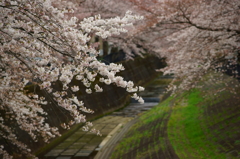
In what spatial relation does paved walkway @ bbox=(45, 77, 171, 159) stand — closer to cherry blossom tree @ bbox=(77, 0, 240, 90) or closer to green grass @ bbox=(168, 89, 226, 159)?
green grass @ bbox=(168, 89, 226, 159)

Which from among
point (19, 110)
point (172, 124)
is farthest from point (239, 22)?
point (19, 110)

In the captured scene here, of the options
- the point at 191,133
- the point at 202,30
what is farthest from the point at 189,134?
the point at 202,30

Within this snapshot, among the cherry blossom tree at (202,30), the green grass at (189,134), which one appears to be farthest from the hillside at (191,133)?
the cherry blossom tree at (202,30)

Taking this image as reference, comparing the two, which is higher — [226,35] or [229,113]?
[226,35]

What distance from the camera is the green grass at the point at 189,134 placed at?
8.13 metres

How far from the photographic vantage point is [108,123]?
51.5 feet

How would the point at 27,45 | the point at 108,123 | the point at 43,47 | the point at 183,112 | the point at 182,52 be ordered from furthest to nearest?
the point at 108,123
the point at 183,112
the point at 182,52
the point at 43,47
the point at 27,45

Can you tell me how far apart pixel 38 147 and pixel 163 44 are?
22966 millimetres

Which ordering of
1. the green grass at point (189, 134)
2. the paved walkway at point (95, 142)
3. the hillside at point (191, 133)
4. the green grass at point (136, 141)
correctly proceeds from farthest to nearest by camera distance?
the paved walkway at point (95, 142)
the green grass at point (136, 141)
the hillside at point (191, 133)
the green grass at point (189, 134)

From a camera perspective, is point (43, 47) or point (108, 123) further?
point (108, 123)

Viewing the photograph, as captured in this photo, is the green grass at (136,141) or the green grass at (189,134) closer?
the green grass at (189,134)

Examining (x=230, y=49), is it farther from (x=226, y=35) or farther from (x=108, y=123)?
(x=108, y=123)

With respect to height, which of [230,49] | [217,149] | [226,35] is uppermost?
[226,35]

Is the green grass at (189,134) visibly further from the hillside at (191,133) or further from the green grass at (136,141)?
the green grass at (136,141)
